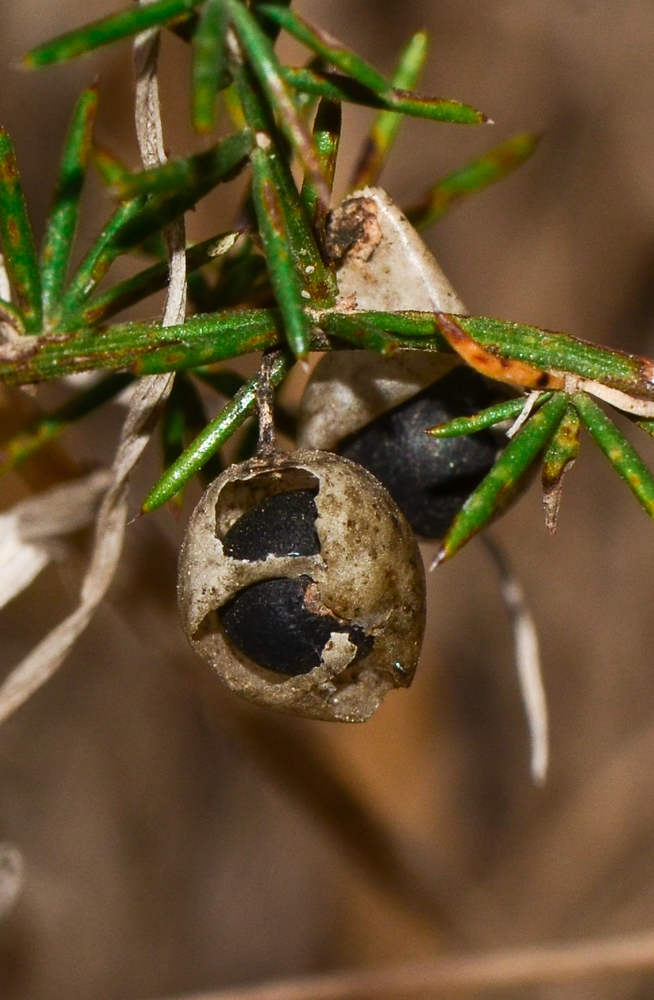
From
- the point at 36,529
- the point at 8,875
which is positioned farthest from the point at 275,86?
the point at 8,875

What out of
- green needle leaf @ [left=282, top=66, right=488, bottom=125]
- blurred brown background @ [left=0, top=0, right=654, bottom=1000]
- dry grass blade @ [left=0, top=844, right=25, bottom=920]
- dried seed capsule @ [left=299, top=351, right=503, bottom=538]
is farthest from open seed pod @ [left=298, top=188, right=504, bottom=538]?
blurred brown background @ [left=0, top=0, right=654, bottom=1000]

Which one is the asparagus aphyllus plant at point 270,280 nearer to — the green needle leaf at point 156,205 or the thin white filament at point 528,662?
the green needle leaf at point 156,205

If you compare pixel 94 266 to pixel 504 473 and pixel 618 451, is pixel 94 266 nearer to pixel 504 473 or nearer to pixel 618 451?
pixel 504 473

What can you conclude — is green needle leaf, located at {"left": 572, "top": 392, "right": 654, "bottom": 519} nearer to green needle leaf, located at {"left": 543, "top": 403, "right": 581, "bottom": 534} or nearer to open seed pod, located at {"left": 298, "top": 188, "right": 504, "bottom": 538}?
green needle leaf, located at {"left": 543, "top": 403, "right": 581, "bottom": 534}

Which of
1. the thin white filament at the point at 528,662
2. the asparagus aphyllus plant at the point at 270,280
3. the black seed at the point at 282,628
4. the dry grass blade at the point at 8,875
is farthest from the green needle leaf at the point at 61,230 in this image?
the dry grass blade at the point at 8,875

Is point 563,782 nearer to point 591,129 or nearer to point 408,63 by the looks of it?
point 591,129

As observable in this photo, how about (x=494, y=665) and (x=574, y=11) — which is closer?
(x=574, y=11)

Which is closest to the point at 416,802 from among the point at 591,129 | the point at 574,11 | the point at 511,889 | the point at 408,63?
the point at 511,889

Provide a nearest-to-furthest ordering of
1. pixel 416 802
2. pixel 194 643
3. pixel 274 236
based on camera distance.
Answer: pixel 274 236 → pixel 194 643 → pixel 416 802
